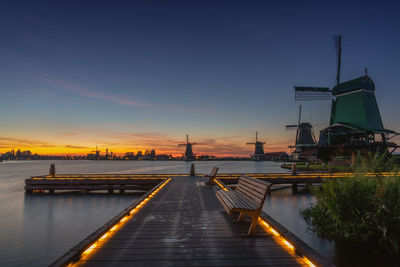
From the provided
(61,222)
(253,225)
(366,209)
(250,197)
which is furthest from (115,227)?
(61,222)

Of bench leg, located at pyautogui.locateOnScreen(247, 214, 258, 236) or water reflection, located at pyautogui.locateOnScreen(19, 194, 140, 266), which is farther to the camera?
water reflection, located at pyautogui.locateOnScreen(19, 194, 140, 266)

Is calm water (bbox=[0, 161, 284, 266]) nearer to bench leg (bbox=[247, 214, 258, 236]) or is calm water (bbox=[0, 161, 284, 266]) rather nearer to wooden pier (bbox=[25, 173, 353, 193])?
wooden pier (bbox=[25, 173, 353, 193])

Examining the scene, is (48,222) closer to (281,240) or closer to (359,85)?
(281,240)

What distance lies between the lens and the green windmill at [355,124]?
34.0 metres

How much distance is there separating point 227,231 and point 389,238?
472 cm

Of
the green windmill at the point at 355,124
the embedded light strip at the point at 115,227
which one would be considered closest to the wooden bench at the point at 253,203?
the embedded light strip at the point at 115,227

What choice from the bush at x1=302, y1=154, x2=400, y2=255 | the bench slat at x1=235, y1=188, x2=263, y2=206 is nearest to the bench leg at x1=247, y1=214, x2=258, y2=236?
the bench slat at x1=235, y1=188, x2=263, y2=206

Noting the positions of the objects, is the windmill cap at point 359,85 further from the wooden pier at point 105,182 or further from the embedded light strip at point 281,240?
the embedded light strip at point 281,240

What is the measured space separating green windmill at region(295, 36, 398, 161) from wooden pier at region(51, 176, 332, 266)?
34.7 meters

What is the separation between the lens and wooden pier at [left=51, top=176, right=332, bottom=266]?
3.41m

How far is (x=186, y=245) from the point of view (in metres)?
4.05

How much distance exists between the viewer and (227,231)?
482 centimetres

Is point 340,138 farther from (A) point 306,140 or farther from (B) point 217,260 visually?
(B) point 217,260

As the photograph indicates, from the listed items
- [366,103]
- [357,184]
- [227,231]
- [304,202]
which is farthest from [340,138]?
[227,231]
